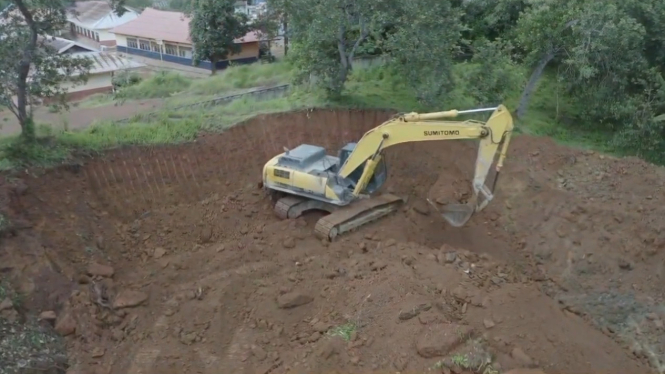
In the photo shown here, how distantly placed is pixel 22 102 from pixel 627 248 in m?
12.4

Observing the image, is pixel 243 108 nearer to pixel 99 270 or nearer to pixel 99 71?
pixel 99 270

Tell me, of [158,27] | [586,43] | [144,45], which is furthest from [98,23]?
[586,43]

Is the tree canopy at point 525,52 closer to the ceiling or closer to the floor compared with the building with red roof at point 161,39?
closer to the ceiling

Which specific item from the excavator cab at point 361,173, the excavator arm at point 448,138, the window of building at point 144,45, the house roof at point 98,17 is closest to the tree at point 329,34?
the excavator cab at point 361,173

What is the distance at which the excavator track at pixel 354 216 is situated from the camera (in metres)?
11.8

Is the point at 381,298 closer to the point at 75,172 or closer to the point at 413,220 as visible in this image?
the point at 413,220

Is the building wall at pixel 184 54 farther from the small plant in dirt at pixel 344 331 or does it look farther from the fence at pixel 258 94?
the small plant in dirt at pixel 344 331

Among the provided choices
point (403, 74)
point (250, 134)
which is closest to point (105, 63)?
point (250, 134)

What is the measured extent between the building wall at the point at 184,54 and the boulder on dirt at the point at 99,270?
19.1m

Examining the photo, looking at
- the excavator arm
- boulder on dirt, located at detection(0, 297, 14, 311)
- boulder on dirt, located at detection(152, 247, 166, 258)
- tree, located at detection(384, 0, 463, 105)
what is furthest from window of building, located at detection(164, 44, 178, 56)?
boulder on dirt, located at detection(0, 297, 14, 311)

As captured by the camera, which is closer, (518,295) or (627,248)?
(518,295)

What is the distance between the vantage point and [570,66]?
16.9m

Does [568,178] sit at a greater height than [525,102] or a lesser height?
lesser

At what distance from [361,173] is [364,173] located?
0.27 metres
